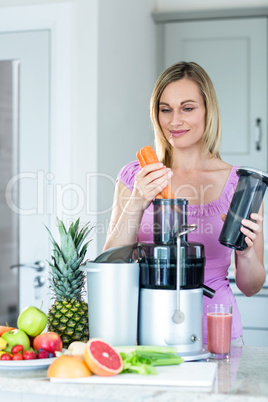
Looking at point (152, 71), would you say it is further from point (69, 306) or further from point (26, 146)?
point (69, 306)

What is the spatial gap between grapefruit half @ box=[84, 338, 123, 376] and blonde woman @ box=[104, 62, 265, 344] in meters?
0.48

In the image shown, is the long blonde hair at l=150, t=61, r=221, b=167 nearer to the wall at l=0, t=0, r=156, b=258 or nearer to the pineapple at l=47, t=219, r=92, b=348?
the pineapple at l=47, t=219, r=92, b=348

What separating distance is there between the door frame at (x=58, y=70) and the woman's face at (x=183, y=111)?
839 mm

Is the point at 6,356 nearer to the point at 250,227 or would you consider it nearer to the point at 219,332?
the point at 219,332

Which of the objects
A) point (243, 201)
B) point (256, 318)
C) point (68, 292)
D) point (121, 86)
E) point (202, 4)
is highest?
point (202, 4)

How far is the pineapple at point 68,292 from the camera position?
1.44 meters

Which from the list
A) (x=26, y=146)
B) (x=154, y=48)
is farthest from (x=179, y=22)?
(x=26, y=146)

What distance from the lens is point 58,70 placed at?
2.60 meters

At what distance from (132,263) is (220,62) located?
2203 millimetres

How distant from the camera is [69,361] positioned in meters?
1.20

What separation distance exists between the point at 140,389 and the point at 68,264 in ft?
1.35

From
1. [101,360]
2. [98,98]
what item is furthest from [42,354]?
[98,98]

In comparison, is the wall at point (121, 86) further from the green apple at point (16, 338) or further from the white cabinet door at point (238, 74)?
the green apple at point (16, 338)

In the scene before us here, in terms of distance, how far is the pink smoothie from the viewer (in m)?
Result: 1.38
